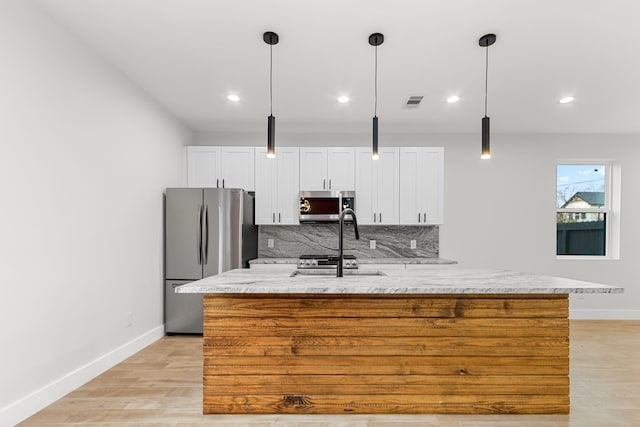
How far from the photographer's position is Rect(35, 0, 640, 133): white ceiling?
2.28 meters

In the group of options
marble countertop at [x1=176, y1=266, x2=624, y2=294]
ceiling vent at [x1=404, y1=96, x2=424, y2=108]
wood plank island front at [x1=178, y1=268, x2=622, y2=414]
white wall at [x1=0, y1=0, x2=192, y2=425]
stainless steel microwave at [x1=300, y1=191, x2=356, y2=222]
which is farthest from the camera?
stainless steel microwave at [x1=300, y1=191, x2=356, y2=222]

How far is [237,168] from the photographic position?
184 inches

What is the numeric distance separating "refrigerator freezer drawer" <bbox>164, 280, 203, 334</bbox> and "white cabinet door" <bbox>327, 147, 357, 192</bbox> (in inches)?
87.1

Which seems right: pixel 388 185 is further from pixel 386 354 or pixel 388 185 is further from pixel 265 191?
pixel 386 354

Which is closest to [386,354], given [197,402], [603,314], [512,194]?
[197,402]

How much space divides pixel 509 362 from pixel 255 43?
284 cm

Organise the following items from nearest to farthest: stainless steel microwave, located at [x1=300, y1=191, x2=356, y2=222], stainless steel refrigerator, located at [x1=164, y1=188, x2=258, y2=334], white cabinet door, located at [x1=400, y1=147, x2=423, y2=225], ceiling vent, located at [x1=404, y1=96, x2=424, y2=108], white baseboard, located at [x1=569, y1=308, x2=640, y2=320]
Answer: ceiling vent, located at [x1=404, y1=96, x2=424, y2=108] < stainless steel refrigerator, located at [x1=164, y1=188, x2=258, y2=334] < stainless steel microwave, located at [x1=300, y1=191, x2=356, y2=222] < white cabinet door, located at [x1=400, y1=147, x2=423, y2=225] < white baseboard, located at [x1=569, y1=308, x2=640, y2=320]

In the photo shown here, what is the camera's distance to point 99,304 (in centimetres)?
289

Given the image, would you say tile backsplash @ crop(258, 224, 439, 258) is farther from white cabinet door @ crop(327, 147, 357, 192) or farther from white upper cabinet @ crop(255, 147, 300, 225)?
white cabinet door @ crop(327, 147, 357, 192)

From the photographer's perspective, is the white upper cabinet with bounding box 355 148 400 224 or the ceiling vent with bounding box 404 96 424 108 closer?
the ceiling vent with bounding box 404 96 424 108

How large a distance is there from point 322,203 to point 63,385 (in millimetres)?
3117

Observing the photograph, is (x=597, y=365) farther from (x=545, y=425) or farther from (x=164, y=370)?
(x=164, y=370)

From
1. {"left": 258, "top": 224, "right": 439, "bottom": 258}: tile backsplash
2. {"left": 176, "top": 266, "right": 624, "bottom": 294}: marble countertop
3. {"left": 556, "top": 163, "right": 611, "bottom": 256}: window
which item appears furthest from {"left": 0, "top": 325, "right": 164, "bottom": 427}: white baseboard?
{"left": 556, "top": 163, "right": 611, "bottom": 256}: window

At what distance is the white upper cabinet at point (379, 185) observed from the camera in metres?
4.68
